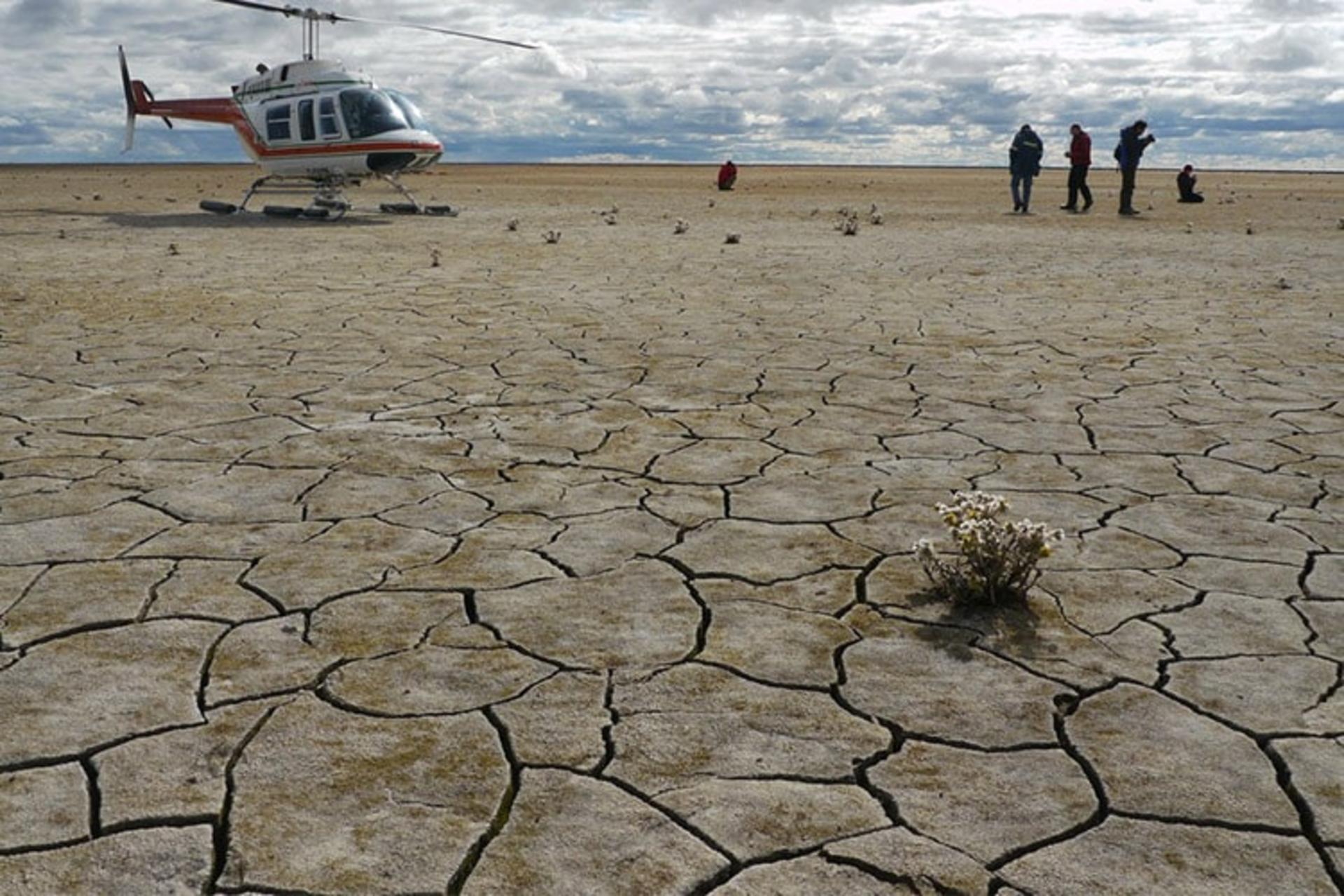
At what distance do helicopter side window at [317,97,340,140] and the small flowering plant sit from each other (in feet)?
50.8

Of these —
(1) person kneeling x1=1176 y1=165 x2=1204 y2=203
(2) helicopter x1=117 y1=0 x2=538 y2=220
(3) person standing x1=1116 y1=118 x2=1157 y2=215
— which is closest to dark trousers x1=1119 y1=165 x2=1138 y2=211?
(3) person standing x1=1116 y1=118 x2=1157 y2=215

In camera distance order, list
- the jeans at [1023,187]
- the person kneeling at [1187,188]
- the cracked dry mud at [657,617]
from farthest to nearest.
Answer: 1. the person kneeling at [1187,188]
2. the jeans at [1023,187]
3. the cracked dry mud at [657,617]

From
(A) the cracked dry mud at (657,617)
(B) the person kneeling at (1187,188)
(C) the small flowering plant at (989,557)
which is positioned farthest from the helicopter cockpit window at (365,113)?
(B) the person kneeling at (1187,188)

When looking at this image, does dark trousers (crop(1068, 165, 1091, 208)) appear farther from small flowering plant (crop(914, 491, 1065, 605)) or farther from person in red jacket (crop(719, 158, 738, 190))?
small flowering plant (crop(914, 491, 1065, 605))

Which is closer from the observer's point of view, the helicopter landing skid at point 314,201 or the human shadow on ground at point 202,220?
the human shadow on ground at point 202,220

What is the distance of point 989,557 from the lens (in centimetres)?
324

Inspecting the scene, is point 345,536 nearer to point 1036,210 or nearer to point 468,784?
point 468,784

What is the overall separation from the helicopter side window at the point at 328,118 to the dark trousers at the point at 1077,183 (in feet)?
41.3

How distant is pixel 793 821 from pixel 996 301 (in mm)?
7963

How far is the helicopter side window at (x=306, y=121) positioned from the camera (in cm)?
1694

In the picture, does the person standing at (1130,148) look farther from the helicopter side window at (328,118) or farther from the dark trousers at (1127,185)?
the helicopter side window at (328,118)

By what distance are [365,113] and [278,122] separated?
1601 millimetres

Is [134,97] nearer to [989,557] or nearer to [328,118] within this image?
[328,118]

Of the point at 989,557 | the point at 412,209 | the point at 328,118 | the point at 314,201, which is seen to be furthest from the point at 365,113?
the point at 989,557
